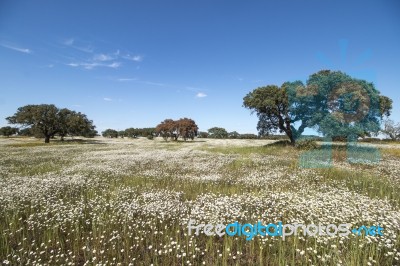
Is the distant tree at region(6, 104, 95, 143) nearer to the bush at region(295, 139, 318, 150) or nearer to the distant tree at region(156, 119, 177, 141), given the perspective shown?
the distant tree at region(156, 119, 177, 141)

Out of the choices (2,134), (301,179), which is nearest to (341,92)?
(301,179)

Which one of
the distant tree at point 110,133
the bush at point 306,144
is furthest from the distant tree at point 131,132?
the bush at point 306,144

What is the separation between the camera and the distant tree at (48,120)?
62844 millimetres

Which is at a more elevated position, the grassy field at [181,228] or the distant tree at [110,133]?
the distant tree at [110,133]

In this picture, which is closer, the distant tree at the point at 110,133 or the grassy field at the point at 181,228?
the grassy field at the point at 181,228

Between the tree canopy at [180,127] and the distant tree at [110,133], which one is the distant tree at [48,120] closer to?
the tree canopy at [180,127]

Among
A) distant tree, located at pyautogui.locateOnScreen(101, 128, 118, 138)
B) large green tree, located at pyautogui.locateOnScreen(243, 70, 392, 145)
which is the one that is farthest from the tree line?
distant tree, located at pyautogui.locateOnScreen(101, 128, 118, 138)

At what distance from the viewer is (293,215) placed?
703 centimetres

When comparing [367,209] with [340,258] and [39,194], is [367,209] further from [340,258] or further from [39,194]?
[39,194]

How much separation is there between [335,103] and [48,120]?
240ft

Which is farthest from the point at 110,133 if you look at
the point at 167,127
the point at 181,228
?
the point at 181,228

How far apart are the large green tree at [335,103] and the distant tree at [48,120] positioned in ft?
196

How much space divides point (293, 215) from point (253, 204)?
4.25ft

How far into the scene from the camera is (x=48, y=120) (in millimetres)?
65188
